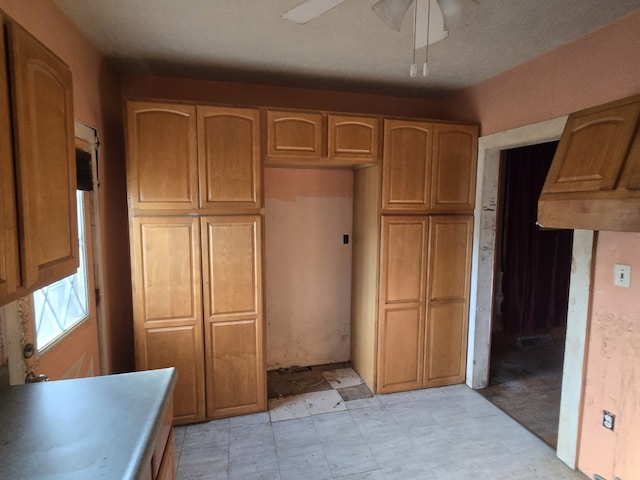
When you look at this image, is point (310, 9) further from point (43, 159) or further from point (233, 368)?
point (233, 368)

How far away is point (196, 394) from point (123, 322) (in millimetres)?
827

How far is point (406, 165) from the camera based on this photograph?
2719 mm

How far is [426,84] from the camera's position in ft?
9.61

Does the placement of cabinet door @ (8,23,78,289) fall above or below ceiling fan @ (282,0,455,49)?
below

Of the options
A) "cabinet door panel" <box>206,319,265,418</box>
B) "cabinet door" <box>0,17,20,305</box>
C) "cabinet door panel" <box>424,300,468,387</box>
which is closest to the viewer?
"cabinet door" <box>0,17,20,305</box>

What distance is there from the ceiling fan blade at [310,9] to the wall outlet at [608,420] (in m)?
2.47

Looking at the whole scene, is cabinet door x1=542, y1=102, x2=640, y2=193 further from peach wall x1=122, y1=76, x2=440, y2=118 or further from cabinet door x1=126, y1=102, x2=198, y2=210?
cabinet door x1=126, y1=102, x2=198, y2=210

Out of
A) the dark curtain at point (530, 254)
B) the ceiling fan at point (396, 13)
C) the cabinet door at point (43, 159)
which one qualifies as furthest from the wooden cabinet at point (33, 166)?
the dark curtain at point (530, 254)

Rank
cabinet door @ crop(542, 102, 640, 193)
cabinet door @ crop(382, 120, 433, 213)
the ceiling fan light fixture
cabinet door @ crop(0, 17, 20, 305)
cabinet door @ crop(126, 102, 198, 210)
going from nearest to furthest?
cabinet door @ crop(0, 17, 20, 305)
the ceiling fan light fixture
cabinet door @ crop(542, 102, 640, 193)
cabinet door @ crop(126, 102, 198, 210)
cabinet door @ crop(382, 120, 433, 213)

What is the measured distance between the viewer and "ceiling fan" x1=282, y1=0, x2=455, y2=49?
1322mm

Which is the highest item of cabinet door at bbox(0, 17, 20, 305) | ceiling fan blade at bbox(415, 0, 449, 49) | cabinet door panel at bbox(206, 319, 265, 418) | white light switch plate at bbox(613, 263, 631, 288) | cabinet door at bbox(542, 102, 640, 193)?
ceiling fan blade at bbox(415, 0, 449, 49)

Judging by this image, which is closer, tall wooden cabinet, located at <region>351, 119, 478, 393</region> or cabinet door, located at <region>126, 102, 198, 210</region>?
cabinet door, located at <region>126, 102, 198, 210</region>

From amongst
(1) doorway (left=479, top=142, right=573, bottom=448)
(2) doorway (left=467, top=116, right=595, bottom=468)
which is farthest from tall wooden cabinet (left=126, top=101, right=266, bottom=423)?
(1) doorway (left=479, top=142, right=573, bottom=448)

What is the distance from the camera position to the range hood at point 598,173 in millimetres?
1462
